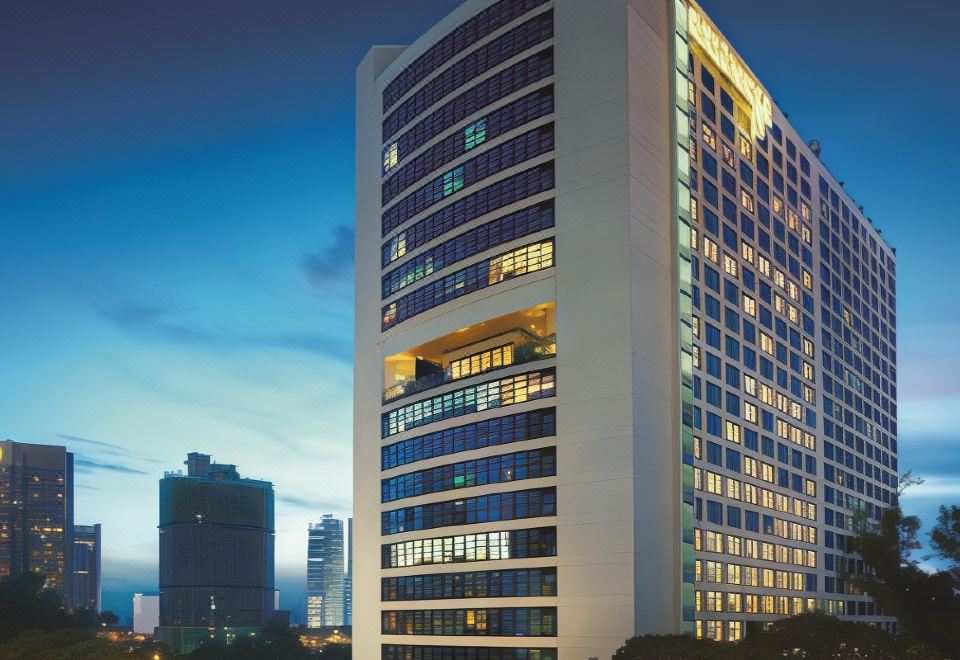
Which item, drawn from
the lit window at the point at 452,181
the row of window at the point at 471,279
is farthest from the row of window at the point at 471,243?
the lit window at the point at 452,181

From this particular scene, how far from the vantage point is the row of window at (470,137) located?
3605 inches

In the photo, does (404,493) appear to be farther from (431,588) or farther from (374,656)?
(374,656)

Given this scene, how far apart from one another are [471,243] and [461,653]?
37.5 meters

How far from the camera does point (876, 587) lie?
4387 inches

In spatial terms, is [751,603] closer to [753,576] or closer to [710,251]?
[753,576]

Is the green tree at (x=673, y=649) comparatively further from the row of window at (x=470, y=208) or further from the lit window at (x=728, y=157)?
the lit window at (x=728, y=157)

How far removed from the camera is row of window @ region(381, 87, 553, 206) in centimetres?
9156

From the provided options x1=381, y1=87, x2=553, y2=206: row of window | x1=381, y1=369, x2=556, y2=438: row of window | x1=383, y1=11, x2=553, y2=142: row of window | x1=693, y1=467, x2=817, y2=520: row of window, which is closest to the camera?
x1=381, y1=369, x2=556, y2=438: row of window

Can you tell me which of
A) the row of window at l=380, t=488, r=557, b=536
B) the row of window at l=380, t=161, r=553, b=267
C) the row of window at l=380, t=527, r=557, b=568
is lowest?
the row of window at l=380, t=527, r=557, b=568

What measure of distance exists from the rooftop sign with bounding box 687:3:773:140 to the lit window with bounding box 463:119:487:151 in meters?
21.3

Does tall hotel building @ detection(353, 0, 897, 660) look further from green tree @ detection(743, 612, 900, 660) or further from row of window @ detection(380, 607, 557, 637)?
green tree @ detection(743, 612, 900, 660)

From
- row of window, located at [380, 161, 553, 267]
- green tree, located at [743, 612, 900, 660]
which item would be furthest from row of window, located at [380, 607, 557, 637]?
row of window, located at [380, 161, 553, 267]

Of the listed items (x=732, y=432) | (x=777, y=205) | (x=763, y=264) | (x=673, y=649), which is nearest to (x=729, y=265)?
(x=763, y=264)

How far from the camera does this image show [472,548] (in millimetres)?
89875
